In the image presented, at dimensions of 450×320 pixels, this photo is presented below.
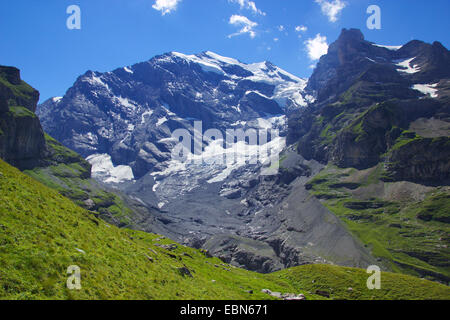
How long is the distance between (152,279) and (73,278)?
24.3 ft

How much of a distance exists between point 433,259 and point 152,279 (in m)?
190

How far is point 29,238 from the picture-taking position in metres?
21.3

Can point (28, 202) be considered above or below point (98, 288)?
above

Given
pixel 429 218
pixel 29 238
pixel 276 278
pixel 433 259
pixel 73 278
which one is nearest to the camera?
pixel 73 278
